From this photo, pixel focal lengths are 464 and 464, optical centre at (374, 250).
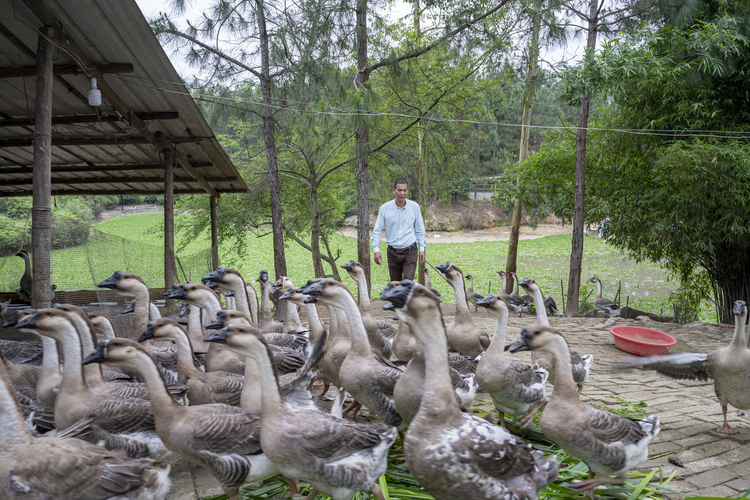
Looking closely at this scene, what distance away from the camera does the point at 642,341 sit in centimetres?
791

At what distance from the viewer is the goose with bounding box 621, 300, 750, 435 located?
4582 millimetres

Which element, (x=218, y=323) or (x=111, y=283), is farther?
(x=111, y=283)

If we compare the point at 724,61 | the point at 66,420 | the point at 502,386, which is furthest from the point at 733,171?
the point at 66,420

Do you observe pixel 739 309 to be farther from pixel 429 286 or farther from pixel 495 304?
pixel 429 286

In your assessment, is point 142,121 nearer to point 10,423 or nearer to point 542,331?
point 10,423

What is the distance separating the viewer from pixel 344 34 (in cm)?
1115

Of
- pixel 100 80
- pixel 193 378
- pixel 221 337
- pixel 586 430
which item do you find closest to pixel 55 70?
pixel 100 80

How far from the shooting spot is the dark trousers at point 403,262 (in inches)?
323

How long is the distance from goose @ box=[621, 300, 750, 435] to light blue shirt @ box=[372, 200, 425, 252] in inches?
170

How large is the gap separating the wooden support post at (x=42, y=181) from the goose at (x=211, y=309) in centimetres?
161

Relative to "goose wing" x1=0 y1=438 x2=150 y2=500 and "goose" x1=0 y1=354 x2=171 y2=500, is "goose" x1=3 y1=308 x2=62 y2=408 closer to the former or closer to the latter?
"goose" x1=0 y1=354 x2=171 y2=500

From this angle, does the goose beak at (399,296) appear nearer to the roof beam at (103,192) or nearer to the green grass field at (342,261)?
the green grass field at (342,261)

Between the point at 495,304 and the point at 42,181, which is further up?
the point at 42,181

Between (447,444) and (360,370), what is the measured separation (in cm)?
134
